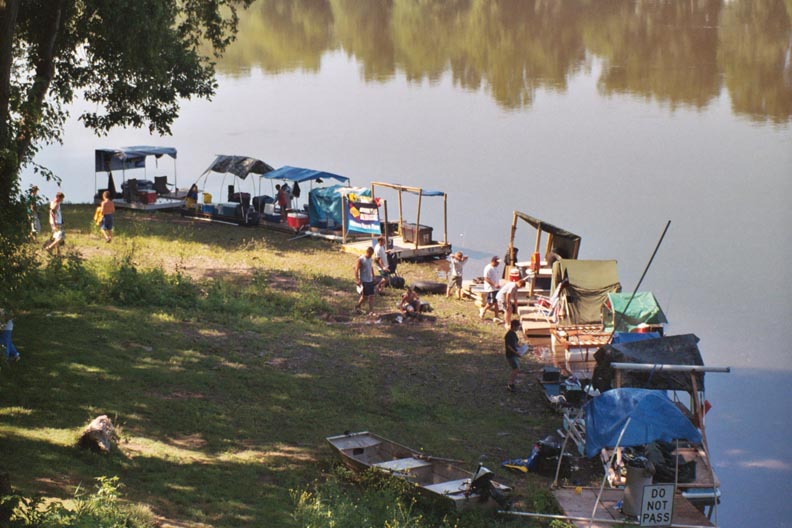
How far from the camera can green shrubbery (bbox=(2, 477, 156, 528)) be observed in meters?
9.45

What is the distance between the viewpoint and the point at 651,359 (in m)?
16.4

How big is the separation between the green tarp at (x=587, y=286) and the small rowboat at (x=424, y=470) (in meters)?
8.94

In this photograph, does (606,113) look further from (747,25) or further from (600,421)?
(600,421)

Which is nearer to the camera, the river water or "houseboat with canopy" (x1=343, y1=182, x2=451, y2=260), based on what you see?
the river water

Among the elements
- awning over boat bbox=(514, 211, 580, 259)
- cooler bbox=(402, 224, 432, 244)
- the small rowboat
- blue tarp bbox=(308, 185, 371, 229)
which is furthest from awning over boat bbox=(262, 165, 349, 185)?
the small rowboat

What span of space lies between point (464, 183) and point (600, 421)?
24463mm

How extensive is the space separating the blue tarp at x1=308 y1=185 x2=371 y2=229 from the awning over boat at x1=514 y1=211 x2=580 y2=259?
638 cm

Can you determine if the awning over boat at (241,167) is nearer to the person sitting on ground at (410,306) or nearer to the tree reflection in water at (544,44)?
the person sitting on ground at (410,306)

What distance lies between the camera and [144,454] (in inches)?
504

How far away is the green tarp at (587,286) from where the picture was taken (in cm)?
2212

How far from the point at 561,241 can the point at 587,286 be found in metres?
3.99

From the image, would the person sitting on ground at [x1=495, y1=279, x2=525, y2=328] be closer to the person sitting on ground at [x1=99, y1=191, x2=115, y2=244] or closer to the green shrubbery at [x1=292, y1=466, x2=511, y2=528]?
the green shrubbery at [x1=292, y1=466, x2=511, y2=528]

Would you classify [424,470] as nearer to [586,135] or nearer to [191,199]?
[191,199]

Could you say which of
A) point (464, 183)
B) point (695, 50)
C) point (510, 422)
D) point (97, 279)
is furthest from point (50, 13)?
point (695, 50)
